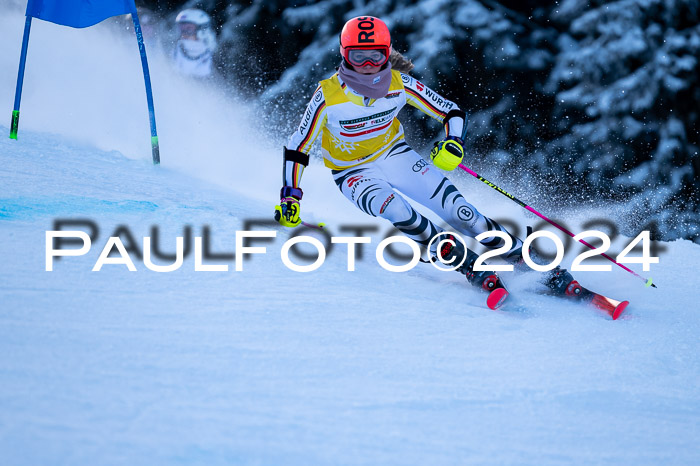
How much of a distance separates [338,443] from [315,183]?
166 inches

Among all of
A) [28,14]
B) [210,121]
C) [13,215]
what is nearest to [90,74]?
[210,121]

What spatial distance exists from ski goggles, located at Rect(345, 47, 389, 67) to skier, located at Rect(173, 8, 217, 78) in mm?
5658

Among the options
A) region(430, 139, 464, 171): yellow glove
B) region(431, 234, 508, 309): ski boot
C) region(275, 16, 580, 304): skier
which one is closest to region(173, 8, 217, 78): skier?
region(275, 16, 580, 304): skier

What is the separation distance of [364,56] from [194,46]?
5.94 metres

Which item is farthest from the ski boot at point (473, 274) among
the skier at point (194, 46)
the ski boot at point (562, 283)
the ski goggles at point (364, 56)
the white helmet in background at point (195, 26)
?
the white helmet in background at point (195, 26)

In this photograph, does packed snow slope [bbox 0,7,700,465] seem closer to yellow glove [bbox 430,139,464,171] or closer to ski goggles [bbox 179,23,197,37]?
yellow glove [bbox 430,139,464,171]

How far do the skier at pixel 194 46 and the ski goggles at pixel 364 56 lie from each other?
5.66 meters

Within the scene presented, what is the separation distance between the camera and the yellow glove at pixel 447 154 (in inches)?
133

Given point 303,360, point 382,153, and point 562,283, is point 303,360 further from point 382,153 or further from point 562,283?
point 382,153

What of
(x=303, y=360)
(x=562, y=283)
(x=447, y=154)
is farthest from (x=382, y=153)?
(x=303, y=360)

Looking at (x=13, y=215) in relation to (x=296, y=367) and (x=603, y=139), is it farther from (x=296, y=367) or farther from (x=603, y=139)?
(x=603, y=139)

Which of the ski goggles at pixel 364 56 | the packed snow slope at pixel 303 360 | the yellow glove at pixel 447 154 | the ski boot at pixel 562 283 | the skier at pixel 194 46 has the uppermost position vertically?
the skier at pixel 194 46

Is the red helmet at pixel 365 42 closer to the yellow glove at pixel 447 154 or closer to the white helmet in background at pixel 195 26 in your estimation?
the yellow glove at pixel 447 154

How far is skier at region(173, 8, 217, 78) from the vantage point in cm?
841
